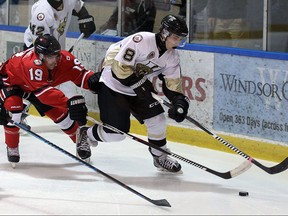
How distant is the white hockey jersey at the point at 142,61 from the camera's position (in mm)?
4660

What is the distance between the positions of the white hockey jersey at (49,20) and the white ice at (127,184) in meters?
0.81

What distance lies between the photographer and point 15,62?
5.01 m

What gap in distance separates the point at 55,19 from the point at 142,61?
1.54m

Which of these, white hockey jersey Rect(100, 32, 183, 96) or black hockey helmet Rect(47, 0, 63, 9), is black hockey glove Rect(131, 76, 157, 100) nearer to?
white hockey jersey Rect(100, 32, 183, 96)

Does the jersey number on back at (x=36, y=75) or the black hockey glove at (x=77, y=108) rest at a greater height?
the jersey number on back at (x=36, y=75)

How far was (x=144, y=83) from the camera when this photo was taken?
189 inches

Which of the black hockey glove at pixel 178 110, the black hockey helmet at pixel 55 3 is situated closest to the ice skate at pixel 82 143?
the black hockey glove at pixel 178 110

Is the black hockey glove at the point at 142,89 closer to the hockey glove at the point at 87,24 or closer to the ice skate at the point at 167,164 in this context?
the ice skate at the point at 167,164

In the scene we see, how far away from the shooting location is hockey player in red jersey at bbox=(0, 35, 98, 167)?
4824 mm

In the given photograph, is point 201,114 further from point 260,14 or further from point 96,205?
point 96,205

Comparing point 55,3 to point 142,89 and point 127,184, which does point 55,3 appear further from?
point 127,184

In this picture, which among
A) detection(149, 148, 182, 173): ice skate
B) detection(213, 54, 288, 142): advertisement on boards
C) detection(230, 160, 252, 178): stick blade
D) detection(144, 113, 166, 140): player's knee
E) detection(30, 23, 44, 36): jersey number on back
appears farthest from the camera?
detection(30, 23, 44, 36): jersey number on back

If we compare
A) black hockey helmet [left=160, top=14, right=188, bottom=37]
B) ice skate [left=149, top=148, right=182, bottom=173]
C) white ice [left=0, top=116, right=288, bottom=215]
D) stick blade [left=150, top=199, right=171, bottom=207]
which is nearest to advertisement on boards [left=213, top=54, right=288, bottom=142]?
white ice [left=0, top=116, right=288, bottom=215]

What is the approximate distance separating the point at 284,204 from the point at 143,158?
4.52 feet
